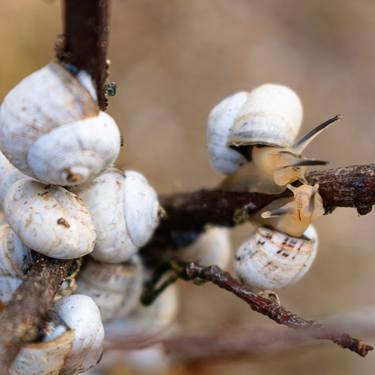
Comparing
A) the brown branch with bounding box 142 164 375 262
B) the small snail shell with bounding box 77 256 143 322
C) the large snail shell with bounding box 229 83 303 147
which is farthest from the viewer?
the small snail shell with bounding box 77 256 143 322

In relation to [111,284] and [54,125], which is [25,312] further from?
[111,284]

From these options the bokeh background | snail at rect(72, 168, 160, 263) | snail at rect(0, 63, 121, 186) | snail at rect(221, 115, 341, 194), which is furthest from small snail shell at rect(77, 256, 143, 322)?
the bokeh background

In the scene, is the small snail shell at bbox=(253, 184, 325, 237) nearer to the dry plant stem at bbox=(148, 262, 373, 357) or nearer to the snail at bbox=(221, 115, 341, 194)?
the snail at bbox=(221, 115, 341, 194)

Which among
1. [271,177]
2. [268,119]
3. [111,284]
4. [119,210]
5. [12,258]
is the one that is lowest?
[111,284]

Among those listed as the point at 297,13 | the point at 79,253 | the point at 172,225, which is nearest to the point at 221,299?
the point at 172,225

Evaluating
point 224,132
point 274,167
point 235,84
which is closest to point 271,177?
point 274,167

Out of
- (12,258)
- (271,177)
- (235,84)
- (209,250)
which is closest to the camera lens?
(12,258)
